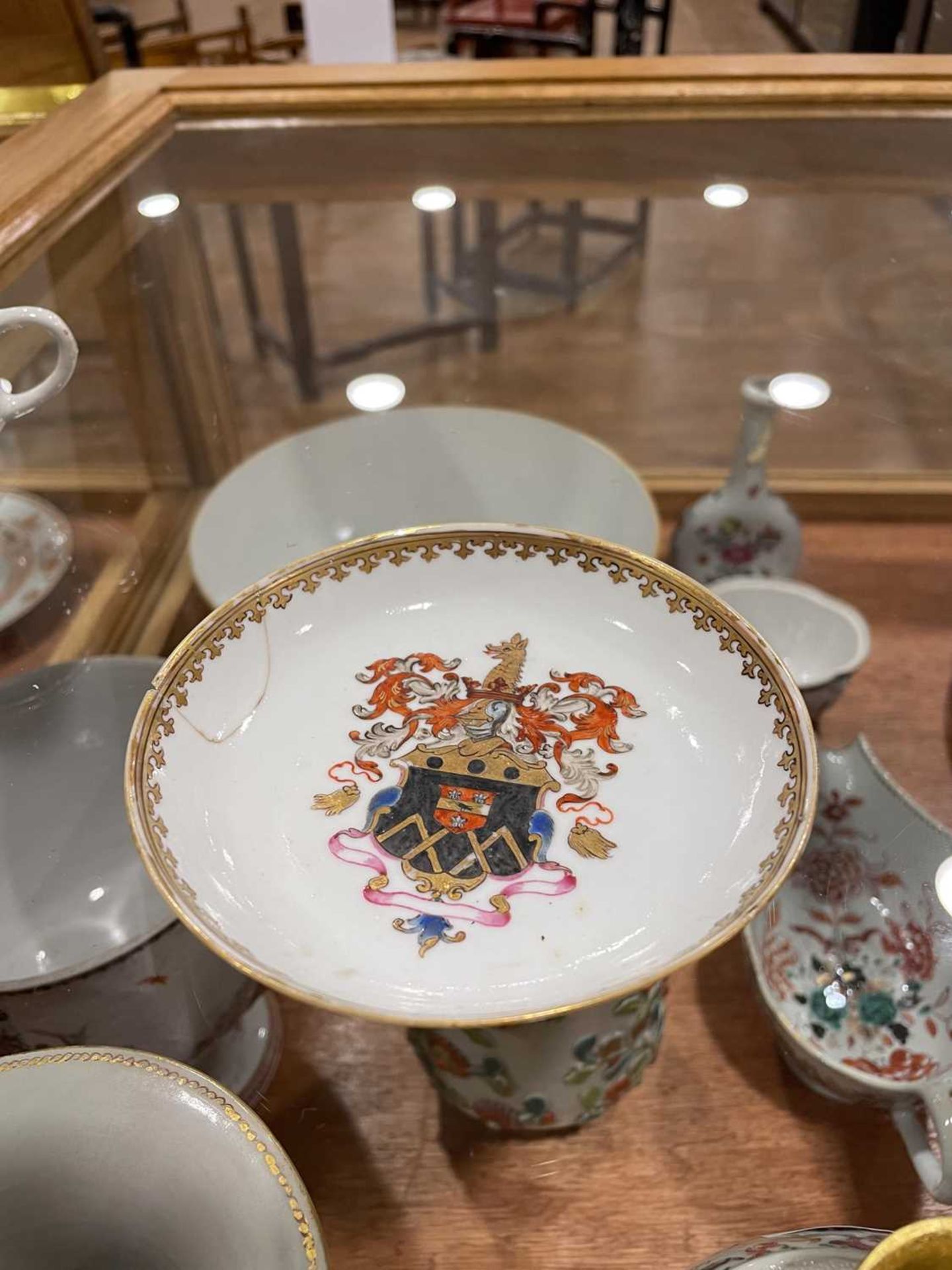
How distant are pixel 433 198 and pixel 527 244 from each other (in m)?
0.31

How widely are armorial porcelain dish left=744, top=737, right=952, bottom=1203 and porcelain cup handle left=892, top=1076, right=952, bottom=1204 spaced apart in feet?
0.06

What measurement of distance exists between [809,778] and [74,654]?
629 mm

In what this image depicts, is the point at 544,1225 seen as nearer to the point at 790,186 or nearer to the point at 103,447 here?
the point at 103,447

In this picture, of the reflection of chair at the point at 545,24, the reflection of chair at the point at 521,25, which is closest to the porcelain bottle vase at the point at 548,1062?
the reflection of chair at the point at 545,24

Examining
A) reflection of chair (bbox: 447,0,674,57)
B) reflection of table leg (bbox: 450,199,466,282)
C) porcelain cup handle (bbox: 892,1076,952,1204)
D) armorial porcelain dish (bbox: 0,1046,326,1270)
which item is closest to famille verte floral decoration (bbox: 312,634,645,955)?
armorial porcelain dish (bbox: 0,1046,326,1270)

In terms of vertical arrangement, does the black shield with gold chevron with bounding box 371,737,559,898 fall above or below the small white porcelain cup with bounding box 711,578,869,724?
above

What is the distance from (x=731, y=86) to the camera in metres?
0.86

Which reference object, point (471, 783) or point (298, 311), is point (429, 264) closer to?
point (298, 311)

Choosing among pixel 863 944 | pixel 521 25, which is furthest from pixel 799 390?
pixel 521 25

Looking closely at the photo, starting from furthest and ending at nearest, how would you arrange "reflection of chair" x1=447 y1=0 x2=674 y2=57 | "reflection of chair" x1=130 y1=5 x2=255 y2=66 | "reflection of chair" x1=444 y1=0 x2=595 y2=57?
"reflection of chair" x1=130 y1=5 x2=255 y2=66 → "reflection of chair" x1=444 y1=0 x2=595 y2=57 → "reflection of chair" x1=447 y1=0 x2=674 y2=57

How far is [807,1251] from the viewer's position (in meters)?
0.45

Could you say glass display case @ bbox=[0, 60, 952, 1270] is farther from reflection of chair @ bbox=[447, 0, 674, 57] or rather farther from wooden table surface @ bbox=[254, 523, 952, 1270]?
reflection of chair @ bbox=[447, 0, 674, 57]

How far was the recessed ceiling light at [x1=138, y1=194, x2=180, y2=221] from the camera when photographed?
35.8 inches

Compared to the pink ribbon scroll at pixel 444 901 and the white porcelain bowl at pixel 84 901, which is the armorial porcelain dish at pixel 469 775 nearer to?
the pink ribbon scroll at pixel 444 901
